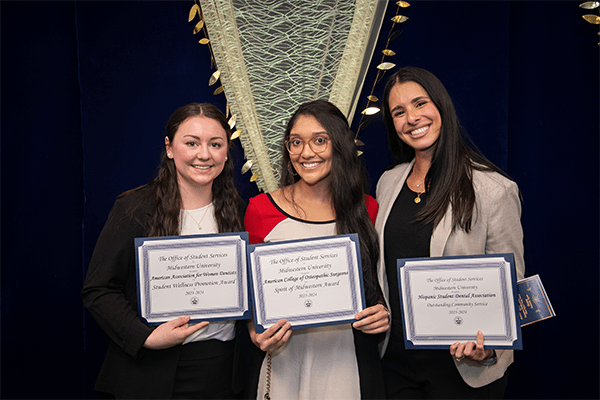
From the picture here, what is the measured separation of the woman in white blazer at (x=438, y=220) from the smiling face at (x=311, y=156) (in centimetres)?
33

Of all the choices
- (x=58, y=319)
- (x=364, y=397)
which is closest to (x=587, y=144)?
(x=364, y=397)

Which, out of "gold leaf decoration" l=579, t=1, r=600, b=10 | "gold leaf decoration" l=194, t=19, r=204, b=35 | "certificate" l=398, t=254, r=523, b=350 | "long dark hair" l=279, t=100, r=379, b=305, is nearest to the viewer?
"certificate" l=398, t=254, r=523, b=350

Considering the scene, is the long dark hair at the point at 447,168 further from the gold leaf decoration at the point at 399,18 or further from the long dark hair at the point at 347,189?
the gold leaf decoration at the point at 399,18

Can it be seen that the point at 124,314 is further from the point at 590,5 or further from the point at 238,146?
the point at 590,5

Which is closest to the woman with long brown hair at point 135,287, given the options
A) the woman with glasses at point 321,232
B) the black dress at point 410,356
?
the woman with glasses at point 321,232

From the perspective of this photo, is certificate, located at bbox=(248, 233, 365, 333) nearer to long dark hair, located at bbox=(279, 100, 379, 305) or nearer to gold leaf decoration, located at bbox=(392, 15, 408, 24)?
long dark hair, located at bbox=(279, 100, 379, 305)

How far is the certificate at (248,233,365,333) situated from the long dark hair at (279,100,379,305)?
0.24 metres

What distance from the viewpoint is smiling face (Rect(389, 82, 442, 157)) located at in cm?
183

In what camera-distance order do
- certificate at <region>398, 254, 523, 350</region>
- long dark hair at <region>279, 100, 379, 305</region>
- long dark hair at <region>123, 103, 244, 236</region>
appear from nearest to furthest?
certificate at <region>398, 254, 523, 350</region>
long dark hair at <region>123, 103, 244, 236</region>
long dark hair at <region>279, 100, 379, 305</region>

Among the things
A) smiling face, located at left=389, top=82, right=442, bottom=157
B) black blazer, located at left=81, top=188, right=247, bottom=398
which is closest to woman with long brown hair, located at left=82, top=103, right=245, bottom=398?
black blazer, located at left=81, top=188, right=247, bottom=398

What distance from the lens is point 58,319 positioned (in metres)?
2.44

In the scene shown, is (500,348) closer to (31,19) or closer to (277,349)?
(277,349)

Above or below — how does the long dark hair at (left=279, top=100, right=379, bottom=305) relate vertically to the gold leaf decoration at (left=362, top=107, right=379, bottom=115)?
below

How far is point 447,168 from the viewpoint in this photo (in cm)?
179
